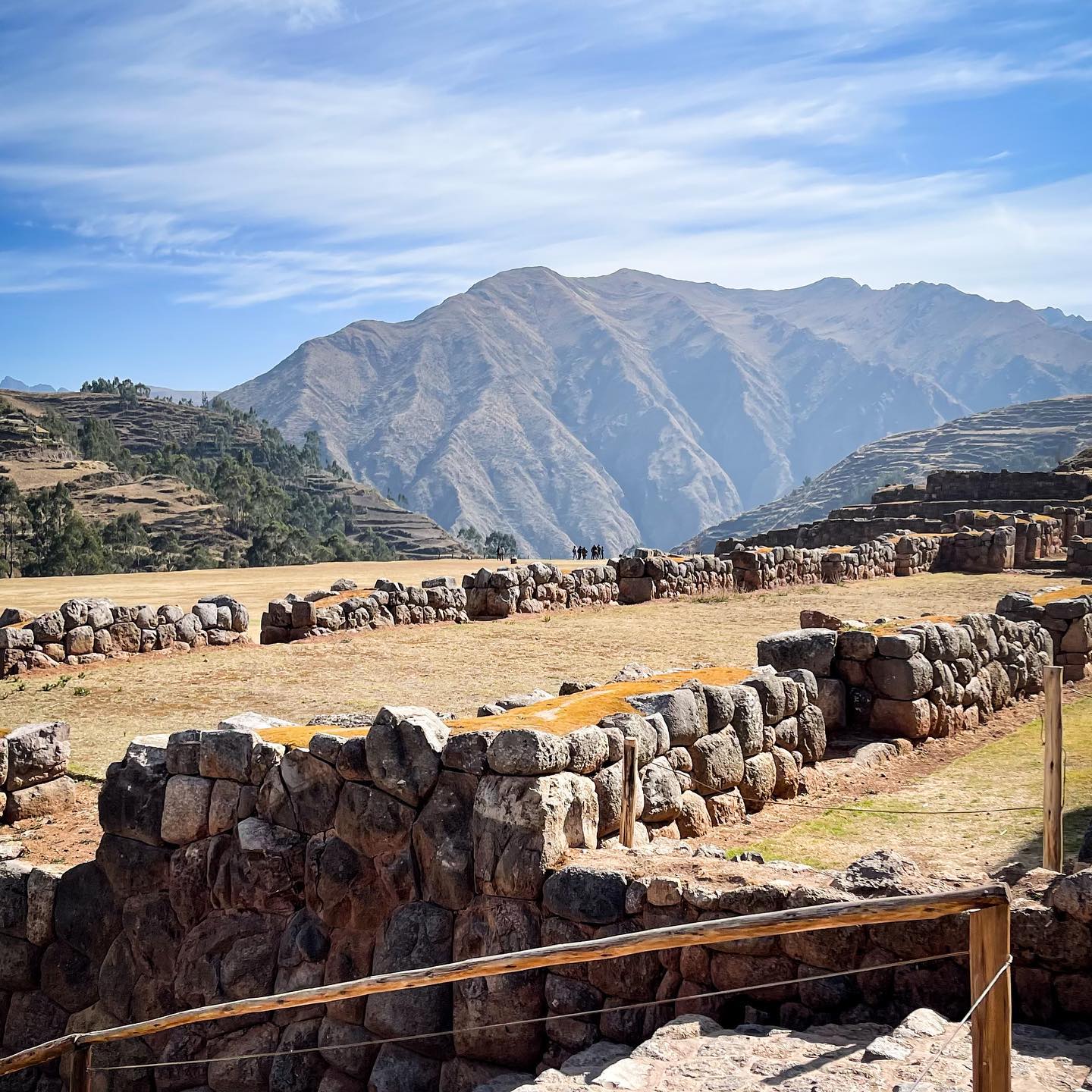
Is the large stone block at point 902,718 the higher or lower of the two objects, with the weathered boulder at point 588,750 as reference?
lower

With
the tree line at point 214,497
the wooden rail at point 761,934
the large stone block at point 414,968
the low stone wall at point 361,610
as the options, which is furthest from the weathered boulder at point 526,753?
the tree line at point 214,497

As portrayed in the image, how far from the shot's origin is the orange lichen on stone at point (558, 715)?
30.5 feet

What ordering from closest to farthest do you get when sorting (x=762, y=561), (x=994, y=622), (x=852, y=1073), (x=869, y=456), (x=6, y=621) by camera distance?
(x=852, y=1073)
(x=994, y=622)
(x=6, y=621)
(x=762, y=561)
(x=869, y=456)

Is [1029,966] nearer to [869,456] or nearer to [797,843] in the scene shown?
[797,843]

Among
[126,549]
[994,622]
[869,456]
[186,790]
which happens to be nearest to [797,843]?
[186,790]

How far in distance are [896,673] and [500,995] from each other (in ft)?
24.4

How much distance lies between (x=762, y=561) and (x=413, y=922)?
1022 inches

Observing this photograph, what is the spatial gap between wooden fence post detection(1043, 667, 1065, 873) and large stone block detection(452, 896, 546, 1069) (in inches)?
138

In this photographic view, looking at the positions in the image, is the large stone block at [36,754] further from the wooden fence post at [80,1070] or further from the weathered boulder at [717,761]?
the wooden fence post at [80,1070]

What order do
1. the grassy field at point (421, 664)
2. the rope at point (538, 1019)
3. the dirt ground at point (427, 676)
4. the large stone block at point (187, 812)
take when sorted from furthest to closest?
the grassy field at point (421, 664) < the dirt ground at point (427, 676) < the large stone block at point (187, 812) < the rope at point (538, 1019)

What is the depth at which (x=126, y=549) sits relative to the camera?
73.1m

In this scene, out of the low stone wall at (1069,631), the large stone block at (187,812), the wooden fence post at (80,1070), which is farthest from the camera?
the low stone wall at (1069,631)

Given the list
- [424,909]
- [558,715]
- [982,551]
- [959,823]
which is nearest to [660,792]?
[558,715]

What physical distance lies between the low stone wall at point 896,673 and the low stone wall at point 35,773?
8.09m
